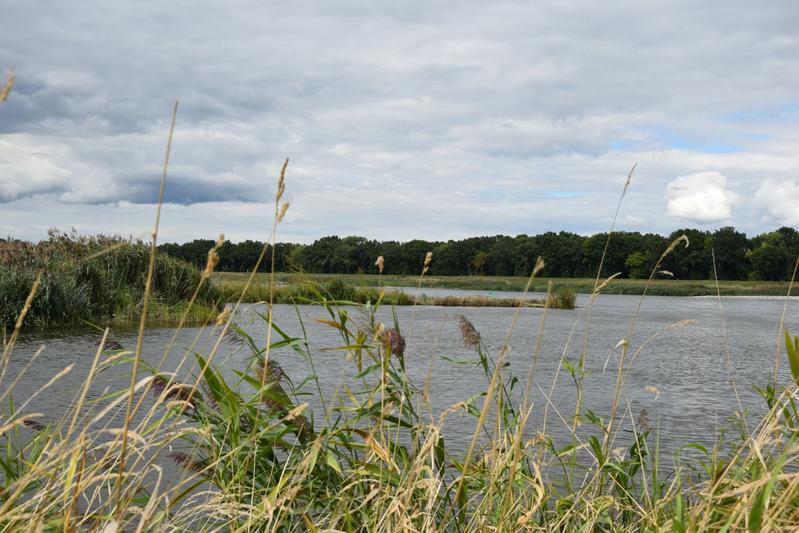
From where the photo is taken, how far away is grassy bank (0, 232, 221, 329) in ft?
39.0

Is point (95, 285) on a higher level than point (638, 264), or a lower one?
lower

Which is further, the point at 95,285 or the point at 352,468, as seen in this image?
the point at 95,285

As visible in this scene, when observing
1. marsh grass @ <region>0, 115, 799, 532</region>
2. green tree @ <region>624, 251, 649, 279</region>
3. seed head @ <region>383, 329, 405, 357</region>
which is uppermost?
green tree @ <region>624, 251, 649, 279</region>

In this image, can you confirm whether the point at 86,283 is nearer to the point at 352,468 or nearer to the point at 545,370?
the point at 545,370

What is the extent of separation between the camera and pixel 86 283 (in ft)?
44.8

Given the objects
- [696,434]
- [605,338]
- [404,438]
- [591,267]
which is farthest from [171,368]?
[591,267]

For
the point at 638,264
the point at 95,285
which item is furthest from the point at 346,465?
the point at 638,264

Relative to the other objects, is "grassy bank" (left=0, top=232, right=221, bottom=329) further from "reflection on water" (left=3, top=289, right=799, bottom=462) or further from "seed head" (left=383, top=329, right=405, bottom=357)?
"seed head" (left=383, top=329, right=405, bottom=357)

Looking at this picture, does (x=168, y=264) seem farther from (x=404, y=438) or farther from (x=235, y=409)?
(x=235, y=409)

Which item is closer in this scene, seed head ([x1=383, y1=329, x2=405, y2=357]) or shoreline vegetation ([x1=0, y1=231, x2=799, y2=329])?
seed head ([x1=383, y1=329, x2=405, y2=357])

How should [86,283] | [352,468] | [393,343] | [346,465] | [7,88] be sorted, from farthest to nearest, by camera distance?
[86,283]
[346,465]
[352,468]
[393,343]
[7,88]

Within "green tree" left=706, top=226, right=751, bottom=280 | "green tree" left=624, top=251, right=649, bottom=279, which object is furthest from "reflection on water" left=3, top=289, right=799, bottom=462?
"green tree" left=706, top=226, right=751, bottom=280

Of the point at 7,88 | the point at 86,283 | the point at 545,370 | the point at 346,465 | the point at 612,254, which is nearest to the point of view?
the point at 7,88

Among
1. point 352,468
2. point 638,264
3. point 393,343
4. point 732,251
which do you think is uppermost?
point 732,251
